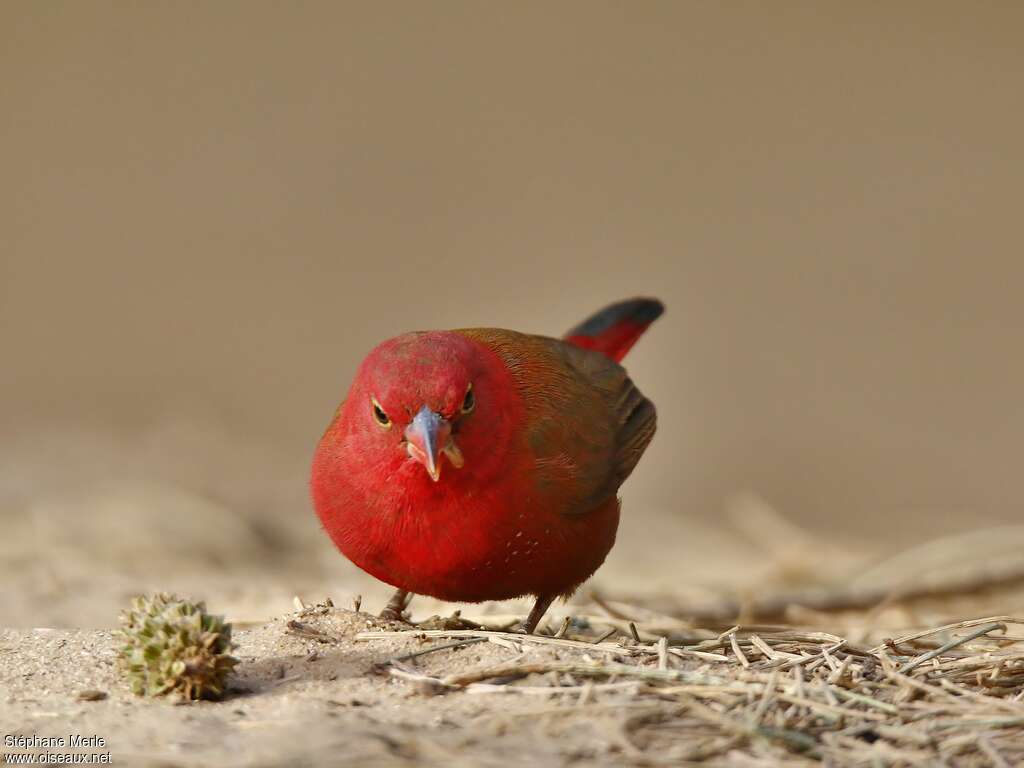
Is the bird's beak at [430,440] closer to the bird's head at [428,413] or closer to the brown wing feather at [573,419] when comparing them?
the bird's head at [428,413]

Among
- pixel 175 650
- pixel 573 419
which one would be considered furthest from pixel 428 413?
pixel 175 650

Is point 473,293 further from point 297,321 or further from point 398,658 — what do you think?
point 398,658

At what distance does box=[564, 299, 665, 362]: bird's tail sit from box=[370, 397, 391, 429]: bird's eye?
207 centimetres

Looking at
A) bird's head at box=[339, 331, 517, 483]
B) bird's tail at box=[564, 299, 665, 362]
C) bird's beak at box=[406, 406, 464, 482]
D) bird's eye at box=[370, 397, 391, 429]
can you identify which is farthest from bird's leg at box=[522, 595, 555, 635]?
bird's tail at box=[564, 299, 665, 362]

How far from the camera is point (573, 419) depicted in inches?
174

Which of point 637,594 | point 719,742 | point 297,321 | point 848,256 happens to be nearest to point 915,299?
point 848,256

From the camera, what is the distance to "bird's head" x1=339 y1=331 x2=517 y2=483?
3.77 meters

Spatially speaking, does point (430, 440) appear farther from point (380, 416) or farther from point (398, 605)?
point (398, 605)

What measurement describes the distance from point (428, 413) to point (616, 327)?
2.26m

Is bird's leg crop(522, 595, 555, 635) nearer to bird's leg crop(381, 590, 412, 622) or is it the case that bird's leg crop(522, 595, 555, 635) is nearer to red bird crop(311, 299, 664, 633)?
red bird crop(311, 299, 664, 633)

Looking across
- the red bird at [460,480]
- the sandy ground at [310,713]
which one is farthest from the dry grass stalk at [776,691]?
the red bird at [460,480]

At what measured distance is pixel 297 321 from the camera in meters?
10.0

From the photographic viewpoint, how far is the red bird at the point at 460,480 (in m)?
3.80

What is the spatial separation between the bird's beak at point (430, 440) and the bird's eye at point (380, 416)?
0.34 feet
